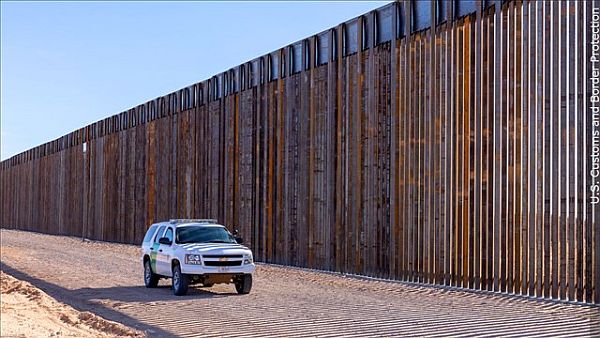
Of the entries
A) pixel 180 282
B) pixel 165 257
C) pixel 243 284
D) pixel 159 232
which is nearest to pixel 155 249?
pixel 159 232

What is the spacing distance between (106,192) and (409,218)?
129 feet

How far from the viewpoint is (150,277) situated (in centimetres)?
2178

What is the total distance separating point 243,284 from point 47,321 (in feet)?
20.5

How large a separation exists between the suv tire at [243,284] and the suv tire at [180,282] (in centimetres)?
122

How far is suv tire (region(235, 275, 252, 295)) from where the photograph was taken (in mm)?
20000

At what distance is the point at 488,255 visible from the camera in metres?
22.1

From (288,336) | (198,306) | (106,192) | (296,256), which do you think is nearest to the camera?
(288,336)

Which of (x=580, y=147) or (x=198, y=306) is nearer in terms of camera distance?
(x=198, y=306)

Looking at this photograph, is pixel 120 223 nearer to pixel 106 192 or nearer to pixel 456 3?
pixel 106 192

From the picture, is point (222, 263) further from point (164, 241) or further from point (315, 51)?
point (315, 51)

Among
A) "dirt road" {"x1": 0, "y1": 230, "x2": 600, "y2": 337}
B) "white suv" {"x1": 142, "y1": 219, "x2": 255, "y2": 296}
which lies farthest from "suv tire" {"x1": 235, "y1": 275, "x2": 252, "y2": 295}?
"dirt road" {"x1": 0, "y1": 230, "x2": 600, "y2": 337}

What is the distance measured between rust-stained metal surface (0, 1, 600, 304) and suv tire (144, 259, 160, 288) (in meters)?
7.84

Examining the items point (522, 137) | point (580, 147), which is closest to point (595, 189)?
point (580, 147)

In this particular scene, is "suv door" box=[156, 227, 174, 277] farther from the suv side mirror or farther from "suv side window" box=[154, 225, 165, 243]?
"suv side window" box=[154, 225, 165, 243]
